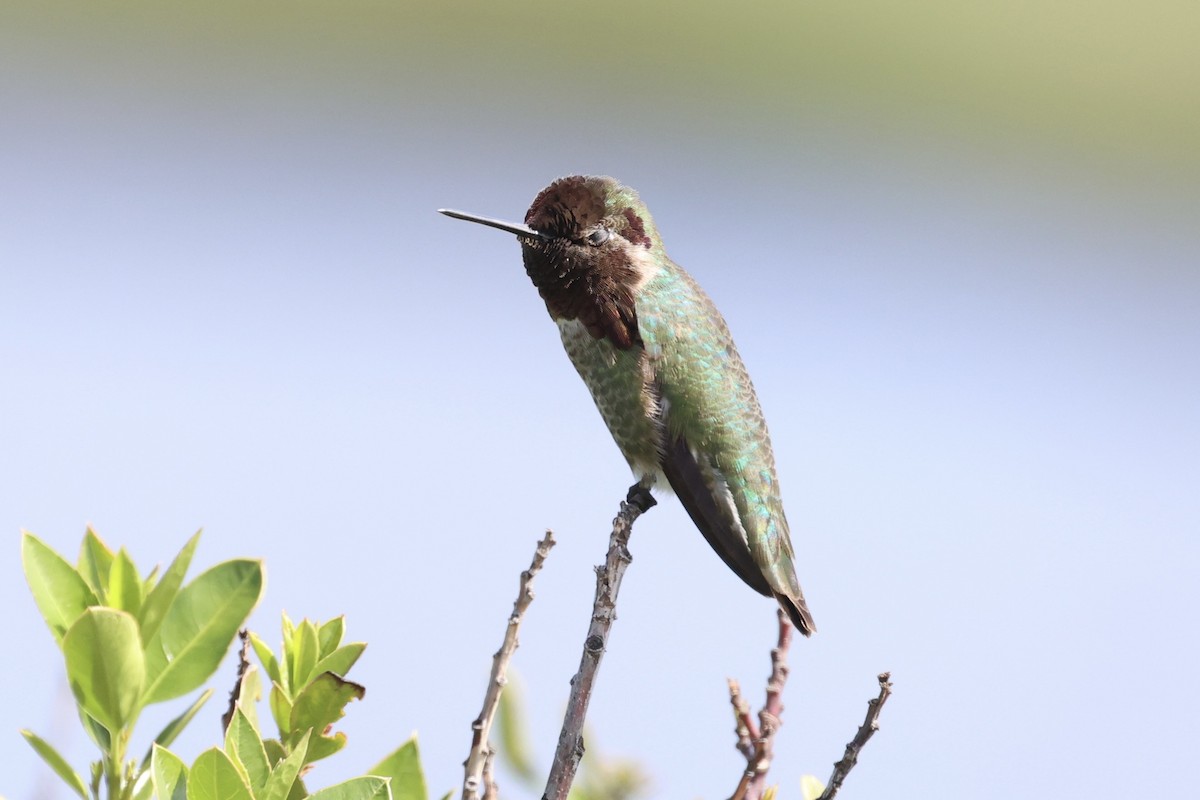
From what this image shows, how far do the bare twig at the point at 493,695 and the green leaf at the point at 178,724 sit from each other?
0.29m

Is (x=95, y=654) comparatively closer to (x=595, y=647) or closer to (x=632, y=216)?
(x=595, y=647)

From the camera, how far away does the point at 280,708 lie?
4.44 ft

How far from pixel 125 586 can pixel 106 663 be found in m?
0.14

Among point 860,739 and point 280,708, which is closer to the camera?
point 280,708

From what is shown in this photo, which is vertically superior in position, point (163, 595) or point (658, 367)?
point (658, 367)

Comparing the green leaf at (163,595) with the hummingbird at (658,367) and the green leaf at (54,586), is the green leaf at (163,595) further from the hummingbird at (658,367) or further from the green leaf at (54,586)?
the hummingbird at (658,367)

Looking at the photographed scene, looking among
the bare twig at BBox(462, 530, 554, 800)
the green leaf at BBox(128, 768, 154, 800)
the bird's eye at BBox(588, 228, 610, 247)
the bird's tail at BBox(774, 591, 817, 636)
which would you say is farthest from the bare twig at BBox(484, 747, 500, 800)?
the bird's eye at BBox(588, 228, 610, 247)

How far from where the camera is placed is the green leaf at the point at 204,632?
1.18 meters

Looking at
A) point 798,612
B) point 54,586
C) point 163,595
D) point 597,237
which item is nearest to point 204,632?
point 163,595

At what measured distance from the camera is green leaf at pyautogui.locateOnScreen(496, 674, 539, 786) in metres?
1.60

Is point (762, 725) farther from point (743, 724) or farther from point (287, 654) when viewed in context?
point (287, 654)

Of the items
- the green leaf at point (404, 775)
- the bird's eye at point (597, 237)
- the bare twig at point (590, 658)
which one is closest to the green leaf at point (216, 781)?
the green leaf at point (404, 775)

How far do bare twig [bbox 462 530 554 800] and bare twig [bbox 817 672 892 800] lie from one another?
426 millimetres

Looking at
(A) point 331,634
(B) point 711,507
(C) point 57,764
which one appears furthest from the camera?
(B) point 711,507
